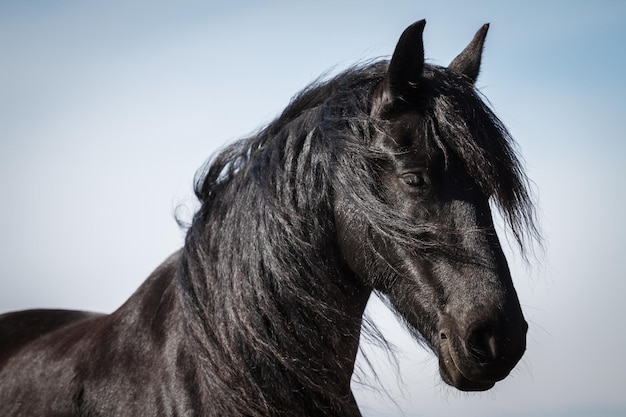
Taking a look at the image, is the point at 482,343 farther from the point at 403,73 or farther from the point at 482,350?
the point at 403,73

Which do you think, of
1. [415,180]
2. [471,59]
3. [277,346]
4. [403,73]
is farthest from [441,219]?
[471,59]

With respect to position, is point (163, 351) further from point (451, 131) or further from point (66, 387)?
point (451, 131)

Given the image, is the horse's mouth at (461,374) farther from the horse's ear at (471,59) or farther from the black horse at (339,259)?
the horse's ear at (471,59)

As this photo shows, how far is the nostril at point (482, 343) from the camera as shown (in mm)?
2855

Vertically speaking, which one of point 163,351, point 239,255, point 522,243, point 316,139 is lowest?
point 522,243

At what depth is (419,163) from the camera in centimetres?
319

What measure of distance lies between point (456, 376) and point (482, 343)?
0.19 metres

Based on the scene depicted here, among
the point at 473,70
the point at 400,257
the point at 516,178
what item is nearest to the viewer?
the point at 400,257

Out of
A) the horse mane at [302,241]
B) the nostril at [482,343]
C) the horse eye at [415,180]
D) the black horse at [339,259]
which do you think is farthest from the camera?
the horse mane at [302,241]

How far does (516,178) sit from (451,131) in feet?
1.23

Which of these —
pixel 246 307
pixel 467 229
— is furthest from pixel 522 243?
pixel 246 307

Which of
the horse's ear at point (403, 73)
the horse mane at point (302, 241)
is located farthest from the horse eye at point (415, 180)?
the horse's ear at point (403, 73)

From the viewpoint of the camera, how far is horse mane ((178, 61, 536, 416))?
10.8ft

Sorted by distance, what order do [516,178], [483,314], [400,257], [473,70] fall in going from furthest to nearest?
[473,70]
[516,178]
[400,257]
[483,314]
